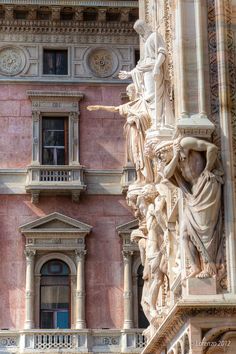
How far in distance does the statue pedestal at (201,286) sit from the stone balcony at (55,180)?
670 inches

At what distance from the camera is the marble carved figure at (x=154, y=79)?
16.9m

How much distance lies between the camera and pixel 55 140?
32.2 meters

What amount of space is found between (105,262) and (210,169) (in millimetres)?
16667

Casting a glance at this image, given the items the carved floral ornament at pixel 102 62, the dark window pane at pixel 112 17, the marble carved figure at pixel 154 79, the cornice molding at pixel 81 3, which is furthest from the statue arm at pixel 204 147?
the dark window pane at pixel 112 17

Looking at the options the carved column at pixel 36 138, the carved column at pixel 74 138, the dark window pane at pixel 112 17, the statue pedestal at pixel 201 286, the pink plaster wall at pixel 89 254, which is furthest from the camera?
the dark window pane at pixel 112 17

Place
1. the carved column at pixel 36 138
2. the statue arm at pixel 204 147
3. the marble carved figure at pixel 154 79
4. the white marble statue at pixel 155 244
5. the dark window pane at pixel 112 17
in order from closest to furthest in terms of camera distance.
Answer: the statue arm at pixel 204 147
the marble carved figure at pixel 154 79
the white marble statue at pixel 155 244
the carved column at pixel 36 138
the dark window pane at pixel 112 17

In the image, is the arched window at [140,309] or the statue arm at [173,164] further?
the arched window at [140,309]

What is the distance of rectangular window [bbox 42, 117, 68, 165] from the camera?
32.0 m

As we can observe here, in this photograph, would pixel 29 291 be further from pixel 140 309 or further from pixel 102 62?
pixel 102 62

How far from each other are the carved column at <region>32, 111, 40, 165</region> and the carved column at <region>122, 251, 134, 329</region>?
3905 mm

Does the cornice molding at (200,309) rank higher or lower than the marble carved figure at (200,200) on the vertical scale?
lower

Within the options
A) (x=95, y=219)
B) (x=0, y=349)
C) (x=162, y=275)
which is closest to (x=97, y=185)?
(x=95, y=219)

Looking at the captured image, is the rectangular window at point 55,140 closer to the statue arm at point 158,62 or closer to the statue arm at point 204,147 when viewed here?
the statue arm at point 158,62

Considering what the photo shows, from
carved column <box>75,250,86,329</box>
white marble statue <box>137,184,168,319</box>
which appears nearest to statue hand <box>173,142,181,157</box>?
white marble statue <box>137,184,168,319</box>
